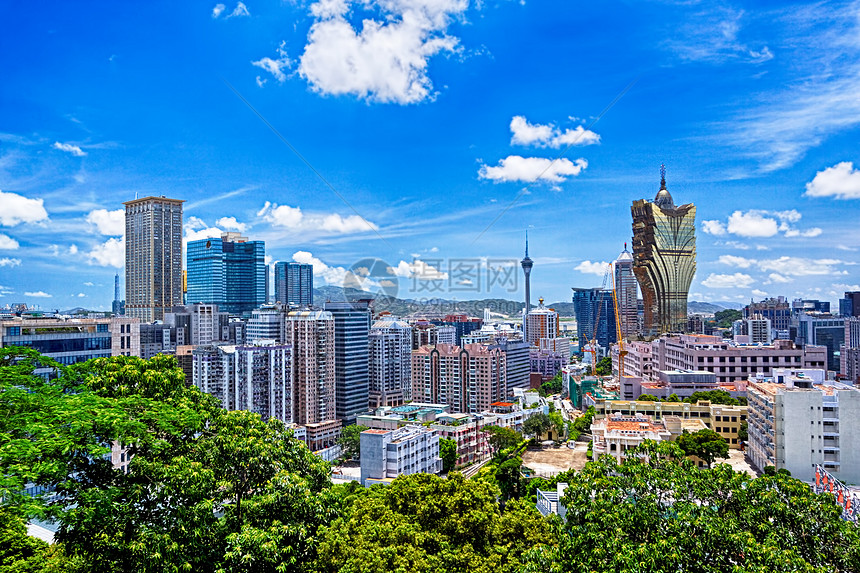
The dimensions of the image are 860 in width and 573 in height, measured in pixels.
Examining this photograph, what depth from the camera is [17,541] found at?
5547 millimetres

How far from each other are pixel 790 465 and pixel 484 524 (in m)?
11.1

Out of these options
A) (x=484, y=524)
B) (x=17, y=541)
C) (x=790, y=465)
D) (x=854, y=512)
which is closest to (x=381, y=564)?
(x=484, y=524)

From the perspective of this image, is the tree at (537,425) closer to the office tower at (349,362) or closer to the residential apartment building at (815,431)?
the residential apartment building at (815,431)

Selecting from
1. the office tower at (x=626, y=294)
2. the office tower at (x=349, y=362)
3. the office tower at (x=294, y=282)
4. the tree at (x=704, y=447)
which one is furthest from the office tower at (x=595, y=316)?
the tree at (x=704, y=447)

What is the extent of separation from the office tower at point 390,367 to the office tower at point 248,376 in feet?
24.4

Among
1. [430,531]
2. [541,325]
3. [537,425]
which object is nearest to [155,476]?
[430,531]

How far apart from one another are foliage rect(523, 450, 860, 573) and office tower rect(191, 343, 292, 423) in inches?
861

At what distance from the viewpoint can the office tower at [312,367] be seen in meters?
27.5

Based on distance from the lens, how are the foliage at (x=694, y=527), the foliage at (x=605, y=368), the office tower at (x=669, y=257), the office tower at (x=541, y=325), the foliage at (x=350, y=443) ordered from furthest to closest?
the office tower at (x=541, y=325)
the office tower at (x=669, y=257)
the foliage at (x=605, y=368)
the foliage at (x=350, y=443)
the foliage at (x=694, y=527)

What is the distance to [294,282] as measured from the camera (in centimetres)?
5481

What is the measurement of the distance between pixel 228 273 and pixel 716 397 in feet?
141

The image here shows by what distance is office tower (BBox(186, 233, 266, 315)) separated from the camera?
169ft

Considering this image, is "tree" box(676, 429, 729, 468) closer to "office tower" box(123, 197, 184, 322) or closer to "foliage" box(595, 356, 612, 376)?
"foliage" box(595, 356, 612, 376)

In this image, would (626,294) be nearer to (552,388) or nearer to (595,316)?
(595,316)
